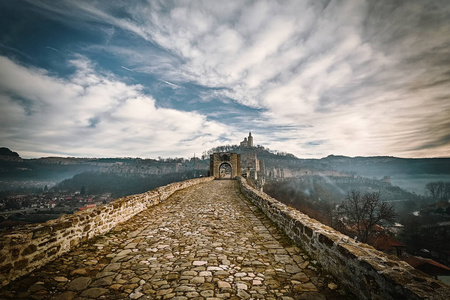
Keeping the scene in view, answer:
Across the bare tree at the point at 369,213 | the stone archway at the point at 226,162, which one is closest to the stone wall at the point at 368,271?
the bare tree at the point at 369,213

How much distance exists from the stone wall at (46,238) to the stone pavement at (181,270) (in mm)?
144

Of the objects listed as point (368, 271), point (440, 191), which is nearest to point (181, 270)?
point (368, 271)

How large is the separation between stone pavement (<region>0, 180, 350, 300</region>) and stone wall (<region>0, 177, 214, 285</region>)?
144mm

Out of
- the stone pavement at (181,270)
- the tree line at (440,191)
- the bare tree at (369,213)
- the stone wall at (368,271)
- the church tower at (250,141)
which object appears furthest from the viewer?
the church tower at (250,141)

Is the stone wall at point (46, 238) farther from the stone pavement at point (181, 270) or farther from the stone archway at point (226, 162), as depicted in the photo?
the stone archway at point (226, 162)

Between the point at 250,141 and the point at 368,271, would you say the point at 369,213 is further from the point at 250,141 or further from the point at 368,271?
the point at 250,141

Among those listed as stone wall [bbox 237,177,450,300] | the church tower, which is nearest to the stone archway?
stone wall [bbox 237,177,450,300]

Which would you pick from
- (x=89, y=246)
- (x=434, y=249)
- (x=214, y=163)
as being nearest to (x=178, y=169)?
(x=214, y=163)

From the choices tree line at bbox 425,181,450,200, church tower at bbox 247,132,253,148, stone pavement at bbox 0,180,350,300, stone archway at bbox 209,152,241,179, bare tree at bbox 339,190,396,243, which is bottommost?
tree line at bbox 425,181,450,200

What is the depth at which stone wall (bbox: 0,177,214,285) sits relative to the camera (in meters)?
2.52

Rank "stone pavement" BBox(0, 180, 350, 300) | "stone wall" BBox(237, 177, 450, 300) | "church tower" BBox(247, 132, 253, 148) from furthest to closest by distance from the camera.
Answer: "church tower" BBox(247, 132, 253, 148), "stone pavement" BBox(0, 180, 350, 300), "stone wall" BBox(237, 177, 450, 300)

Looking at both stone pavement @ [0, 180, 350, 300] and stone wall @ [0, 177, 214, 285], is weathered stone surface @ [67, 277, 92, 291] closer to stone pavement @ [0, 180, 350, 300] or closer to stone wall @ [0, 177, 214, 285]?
stone pavement @ [0, 180, 350, 300]

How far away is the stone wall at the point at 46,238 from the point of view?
2.52 metres

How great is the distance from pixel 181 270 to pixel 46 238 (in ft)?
7.66
